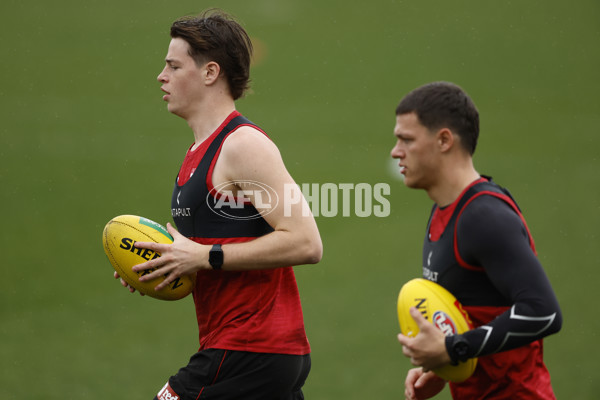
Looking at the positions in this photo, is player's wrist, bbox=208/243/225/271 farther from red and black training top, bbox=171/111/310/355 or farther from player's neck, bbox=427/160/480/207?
player's neck, bbox=427/160/480/207

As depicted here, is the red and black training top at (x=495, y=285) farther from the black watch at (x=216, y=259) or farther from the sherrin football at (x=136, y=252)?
the sherrin football at (x=136, y=252)

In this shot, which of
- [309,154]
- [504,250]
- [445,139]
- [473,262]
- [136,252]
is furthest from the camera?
[309,154]

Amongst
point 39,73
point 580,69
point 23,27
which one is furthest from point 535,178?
point 23,27

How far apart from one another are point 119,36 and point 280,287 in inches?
633

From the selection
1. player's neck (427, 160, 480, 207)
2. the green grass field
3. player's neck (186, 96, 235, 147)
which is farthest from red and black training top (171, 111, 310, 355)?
the green grass field

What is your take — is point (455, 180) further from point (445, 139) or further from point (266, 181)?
point (266, 181)

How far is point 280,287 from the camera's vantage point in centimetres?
368

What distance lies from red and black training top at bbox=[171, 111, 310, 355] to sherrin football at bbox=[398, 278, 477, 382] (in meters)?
0.77

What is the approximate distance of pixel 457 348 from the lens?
108 inches

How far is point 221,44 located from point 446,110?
1.38 metres

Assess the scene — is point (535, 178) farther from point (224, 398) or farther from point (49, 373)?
point (224, 398)

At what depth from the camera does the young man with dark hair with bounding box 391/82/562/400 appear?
269 centimetres

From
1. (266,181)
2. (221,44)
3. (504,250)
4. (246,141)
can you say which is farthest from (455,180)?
(221,44)

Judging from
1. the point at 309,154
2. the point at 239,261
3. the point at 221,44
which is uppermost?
the point at 309,154
